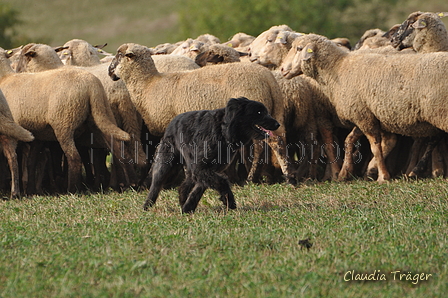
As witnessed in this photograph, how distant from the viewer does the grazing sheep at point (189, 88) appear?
28.8 ft

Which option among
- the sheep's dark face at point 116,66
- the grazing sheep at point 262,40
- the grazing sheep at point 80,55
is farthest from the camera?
the grazing sheep at point 80,55

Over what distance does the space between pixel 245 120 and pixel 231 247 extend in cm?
164

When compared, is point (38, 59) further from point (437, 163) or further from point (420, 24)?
point (437, 163)

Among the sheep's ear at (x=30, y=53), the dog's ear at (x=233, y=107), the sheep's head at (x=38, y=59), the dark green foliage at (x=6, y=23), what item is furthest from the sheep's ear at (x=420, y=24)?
the dark green foliage at (x=6, y=23)

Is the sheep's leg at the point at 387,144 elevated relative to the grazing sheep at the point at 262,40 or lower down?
lower down

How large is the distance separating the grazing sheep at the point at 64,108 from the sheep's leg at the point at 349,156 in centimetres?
299

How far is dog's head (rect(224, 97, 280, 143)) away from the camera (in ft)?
20.5

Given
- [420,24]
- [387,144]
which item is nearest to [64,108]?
[387,144]

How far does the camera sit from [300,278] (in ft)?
13.8

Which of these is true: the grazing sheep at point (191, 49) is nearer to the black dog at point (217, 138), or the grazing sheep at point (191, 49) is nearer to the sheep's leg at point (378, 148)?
the sheep's leg at point (378, 148)

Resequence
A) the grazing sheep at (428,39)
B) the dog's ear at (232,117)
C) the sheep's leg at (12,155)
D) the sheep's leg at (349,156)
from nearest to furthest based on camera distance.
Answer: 1. the dog's ear at (232,117)
2. the sheep's leg at (12,155)
3. the grazing sheep at (428,39)
4. the sheep's leg at (349,156)

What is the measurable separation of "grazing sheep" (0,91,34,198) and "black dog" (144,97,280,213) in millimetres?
2921

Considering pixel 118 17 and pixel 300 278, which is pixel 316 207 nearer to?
pixel 300 278

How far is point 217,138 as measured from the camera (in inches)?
249
